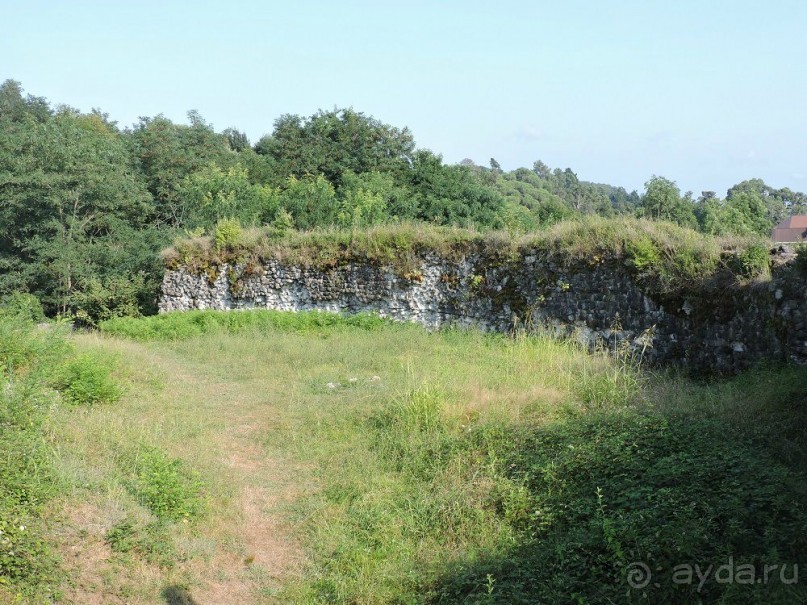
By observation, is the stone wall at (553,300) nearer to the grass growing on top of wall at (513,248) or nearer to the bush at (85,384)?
the grass growing on top of wall at (513,248)

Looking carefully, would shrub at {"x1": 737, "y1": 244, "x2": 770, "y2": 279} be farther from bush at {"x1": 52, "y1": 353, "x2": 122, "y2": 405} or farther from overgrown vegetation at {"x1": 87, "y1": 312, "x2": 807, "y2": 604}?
bush at {"x1": 52, "y1": 353, "x2": 122, "y2": 405}

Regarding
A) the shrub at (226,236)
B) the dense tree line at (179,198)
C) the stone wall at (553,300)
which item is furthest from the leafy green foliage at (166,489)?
the shrub at (226,236)

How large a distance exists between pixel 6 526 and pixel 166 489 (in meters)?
1.31

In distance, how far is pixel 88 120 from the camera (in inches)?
1649

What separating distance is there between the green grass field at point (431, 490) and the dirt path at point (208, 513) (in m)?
0.02

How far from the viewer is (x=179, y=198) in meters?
31.6

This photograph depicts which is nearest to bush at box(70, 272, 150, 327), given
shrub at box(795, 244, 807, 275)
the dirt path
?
the dirt path

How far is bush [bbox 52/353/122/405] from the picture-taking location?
27.7 ft

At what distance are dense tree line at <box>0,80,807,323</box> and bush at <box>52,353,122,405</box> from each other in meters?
8.96

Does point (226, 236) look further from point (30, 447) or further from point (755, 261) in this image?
point (30, 447)

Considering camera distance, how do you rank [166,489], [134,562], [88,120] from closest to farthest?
[134,562] < [166,489] < [88,120]

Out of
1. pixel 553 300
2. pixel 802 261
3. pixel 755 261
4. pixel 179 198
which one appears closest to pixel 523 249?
pixel 553 300

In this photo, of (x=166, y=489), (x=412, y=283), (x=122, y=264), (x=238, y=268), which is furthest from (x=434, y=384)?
(x=122, y=264)

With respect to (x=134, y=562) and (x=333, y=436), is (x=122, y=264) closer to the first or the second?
(x=333, y=436)
